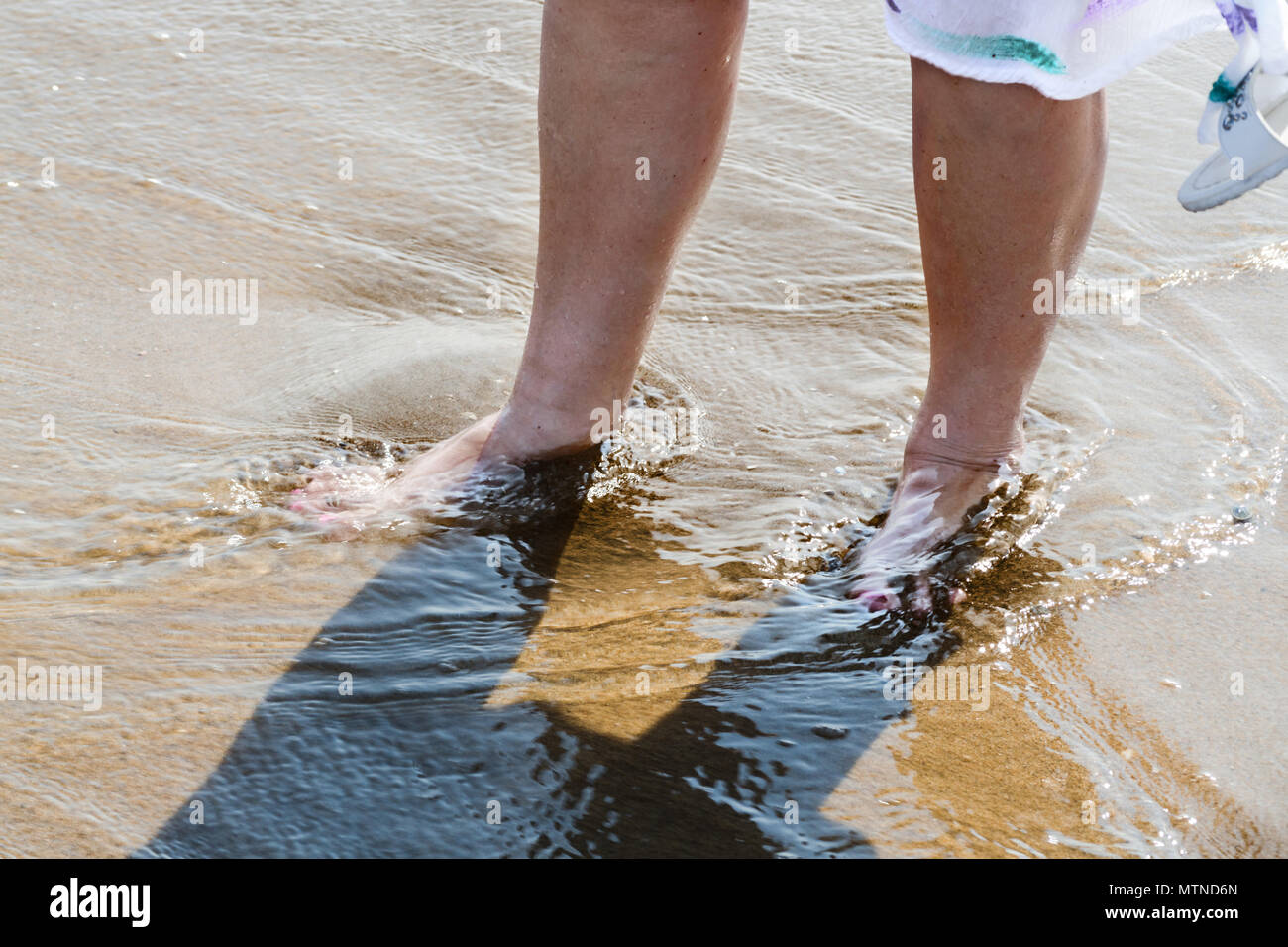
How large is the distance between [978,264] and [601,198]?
1.59 feet

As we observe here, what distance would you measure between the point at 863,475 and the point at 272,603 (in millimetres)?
840

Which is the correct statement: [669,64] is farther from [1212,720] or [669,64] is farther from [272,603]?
[1212,720]

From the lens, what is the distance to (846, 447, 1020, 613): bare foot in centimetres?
156

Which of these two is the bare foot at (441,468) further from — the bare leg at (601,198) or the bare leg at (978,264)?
the bare leg at (978,264)

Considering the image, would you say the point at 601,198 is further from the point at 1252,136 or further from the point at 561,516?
the point at 1252,136

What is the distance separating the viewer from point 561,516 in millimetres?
1721

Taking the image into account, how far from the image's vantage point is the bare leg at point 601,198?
5.14ft

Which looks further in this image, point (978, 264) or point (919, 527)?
point (919, 527)

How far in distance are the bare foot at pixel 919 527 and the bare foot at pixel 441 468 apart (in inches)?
17.7

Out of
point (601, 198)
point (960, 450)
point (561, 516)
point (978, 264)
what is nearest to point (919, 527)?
point (960, 450)

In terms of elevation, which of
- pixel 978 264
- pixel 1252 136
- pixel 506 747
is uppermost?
pixel 1252 136

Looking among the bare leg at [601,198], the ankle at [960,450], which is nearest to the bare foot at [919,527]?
the ankle at [960,450]

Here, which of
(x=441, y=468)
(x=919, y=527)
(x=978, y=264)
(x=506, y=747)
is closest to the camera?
(x=506, y=747)
